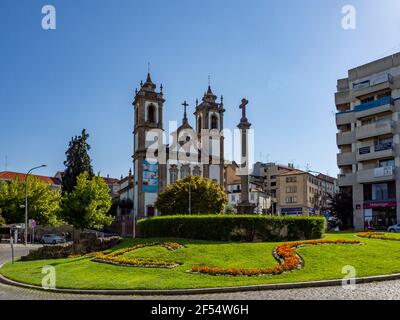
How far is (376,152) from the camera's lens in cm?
5812

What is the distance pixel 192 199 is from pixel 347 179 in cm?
2076

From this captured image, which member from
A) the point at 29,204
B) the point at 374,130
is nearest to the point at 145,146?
the point at 29,204

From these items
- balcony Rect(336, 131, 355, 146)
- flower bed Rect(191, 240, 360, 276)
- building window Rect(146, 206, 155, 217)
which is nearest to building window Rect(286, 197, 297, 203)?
building window Rect(146, 206, 155, 217)

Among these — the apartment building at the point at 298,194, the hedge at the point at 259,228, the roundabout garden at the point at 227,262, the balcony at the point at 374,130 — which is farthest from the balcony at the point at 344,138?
the apartment building at the point at 298,194

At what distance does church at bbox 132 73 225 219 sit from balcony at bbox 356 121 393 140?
32133 millimetres

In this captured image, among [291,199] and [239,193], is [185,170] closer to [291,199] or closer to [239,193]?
[239,193]

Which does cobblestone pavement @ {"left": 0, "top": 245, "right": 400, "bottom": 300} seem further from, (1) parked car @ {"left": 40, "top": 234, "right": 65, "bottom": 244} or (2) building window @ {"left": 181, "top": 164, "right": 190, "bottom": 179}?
(2) building window @ {"left": 181, "top": 164, "right": 190, "bottom": 179}

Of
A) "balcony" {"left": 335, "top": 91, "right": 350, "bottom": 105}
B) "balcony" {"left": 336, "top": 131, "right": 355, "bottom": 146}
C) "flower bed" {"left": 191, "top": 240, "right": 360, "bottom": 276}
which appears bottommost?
"flower bed" {"left": 191, "top": 240, "right": 360, "bottom": 276}

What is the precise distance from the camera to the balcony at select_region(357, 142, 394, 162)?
56.7m

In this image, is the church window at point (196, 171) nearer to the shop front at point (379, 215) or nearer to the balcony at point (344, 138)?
the balcony at point (344, 138)

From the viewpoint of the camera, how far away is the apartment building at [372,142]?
56844 millimetres

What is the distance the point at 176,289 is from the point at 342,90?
56.1 m
